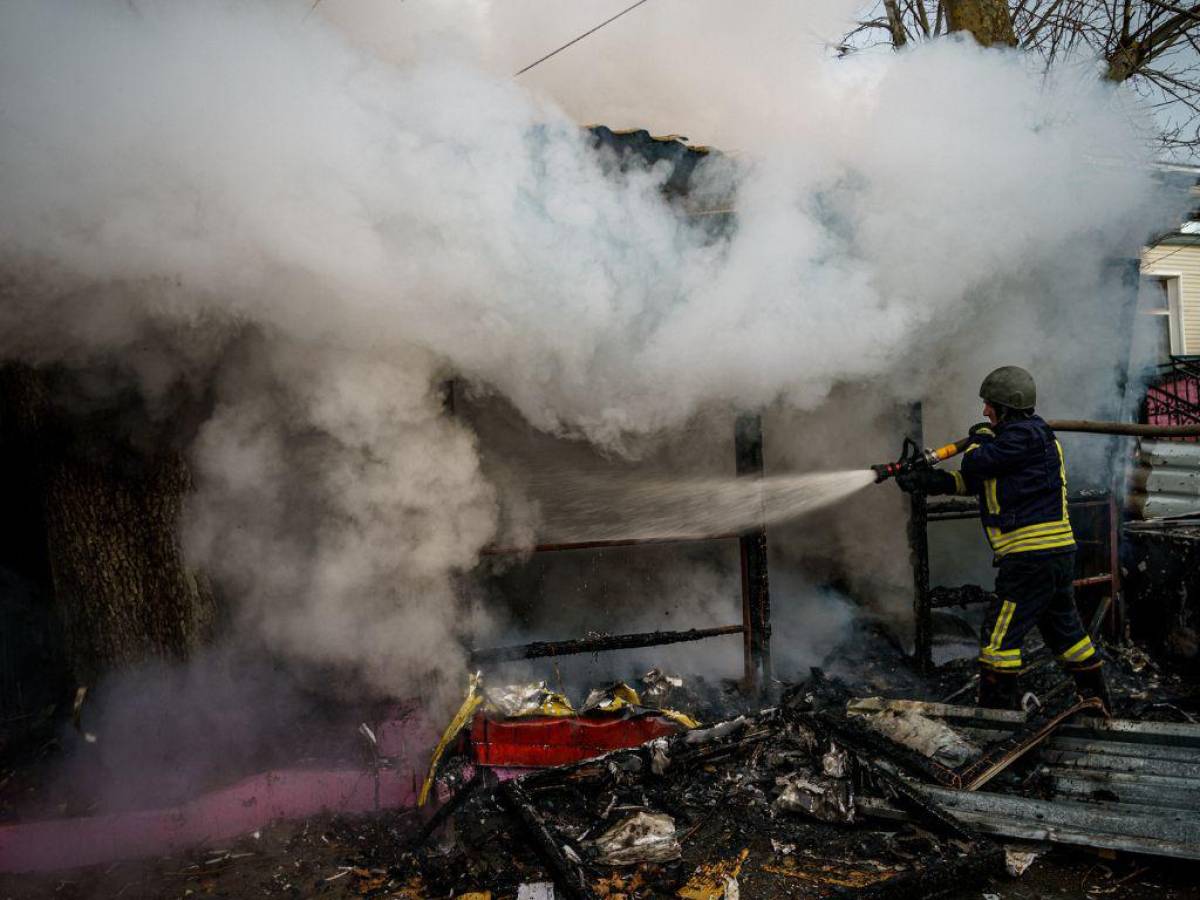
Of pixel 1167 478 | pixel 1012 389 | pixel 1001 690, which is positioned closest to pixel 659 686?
pixel 1001 690

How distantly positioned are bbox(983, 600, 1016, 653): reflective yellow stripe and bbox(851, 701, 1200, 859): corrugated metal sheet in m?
0.40

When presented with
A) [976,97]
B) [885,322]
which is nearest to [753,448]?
[885,322]

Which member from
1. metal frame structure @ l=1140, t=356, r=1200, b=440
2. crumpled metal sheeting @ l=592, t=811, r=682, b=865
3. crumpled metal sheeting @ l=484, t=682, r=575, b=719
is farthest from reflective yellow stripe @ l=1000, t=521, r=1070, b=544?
metal frame structure @ l=1140, t=356, r=1200, b=440

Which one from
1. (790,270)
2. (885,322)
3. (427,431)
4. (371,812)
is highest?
(790,270)

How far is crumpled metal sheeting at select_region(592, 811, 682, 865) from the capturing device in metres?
3.14

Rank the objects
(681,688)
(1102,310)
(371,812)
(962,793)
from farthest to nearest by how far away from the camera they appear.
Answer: (1102,310), (681,688), (371,812), (962,793)

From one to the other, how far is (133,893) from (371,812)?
108 cm

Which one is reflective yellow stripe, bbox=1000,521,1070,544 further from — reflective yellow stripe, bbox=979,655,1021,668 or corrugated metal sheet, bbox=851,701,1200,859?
corrugated metal sheet, bbox=851,701,1200,859

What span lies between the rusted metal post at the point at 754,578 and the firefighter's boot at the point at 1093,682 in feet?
6.28

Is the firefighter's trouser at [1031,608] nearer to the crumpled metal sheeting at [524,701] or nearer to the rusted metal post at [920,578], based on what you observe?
the rusted metal post at [920,578]

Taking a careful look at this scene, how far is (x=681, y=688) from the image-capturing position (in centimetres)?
502

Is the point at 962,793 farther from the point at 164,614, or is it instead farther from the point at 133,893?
the point at 164,614

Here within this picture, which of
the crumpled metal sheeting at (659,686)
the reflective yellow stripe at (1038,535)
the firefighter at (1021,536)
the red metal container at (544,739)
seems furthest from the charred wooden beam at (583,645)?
the reflective yellow stripe at (1038,535)

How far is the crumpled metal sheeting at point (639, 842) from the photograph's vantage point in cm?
314
